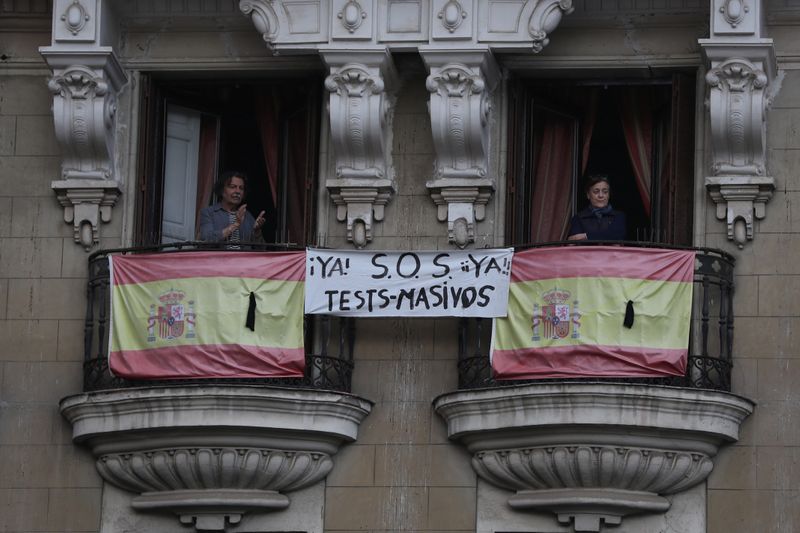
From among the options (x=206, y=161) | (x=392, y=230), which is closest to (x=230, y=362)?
(x=392, y=230)

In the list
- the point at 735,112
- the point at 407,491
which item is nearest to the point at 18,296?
the point at 407,491

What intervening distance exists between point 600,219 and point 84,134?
492 cm

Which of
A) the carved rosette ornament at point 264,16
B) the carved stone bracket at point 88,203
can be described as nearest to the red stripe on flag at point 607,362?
the carved rosette ornament at point 264,16

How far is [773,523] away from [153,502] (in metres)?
5.56

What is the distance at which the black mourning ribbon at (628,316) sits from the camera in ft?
72.1

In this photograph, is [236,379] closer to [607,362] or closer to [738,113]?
[607,362]

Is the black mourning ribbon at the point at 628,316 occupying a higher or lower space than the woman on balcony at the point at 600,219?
lower

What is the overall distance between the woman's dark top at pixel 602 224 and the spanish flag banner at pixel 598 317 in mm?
762

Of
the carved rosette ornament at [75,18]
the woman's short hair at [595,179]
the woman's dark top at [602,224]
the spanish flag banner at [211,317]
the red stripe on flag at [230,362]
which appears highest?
the carved rosette ornament at [75,18]

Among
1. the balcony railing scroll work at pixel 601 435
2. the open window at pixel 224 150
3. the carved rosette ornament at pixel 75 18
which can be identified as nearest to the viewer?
the balcony railing scroll work at pixel 601 435

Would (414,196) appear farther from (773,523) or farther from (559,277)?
(773,523)

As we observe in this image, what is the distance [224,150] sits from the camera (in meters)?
24.5

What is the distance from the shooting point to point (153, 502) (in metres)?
22.4

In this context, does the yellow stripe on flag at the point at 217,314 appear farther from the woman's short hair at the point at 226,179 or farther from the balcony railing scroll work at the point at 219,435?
the woman's short hair at the point at 226,179
